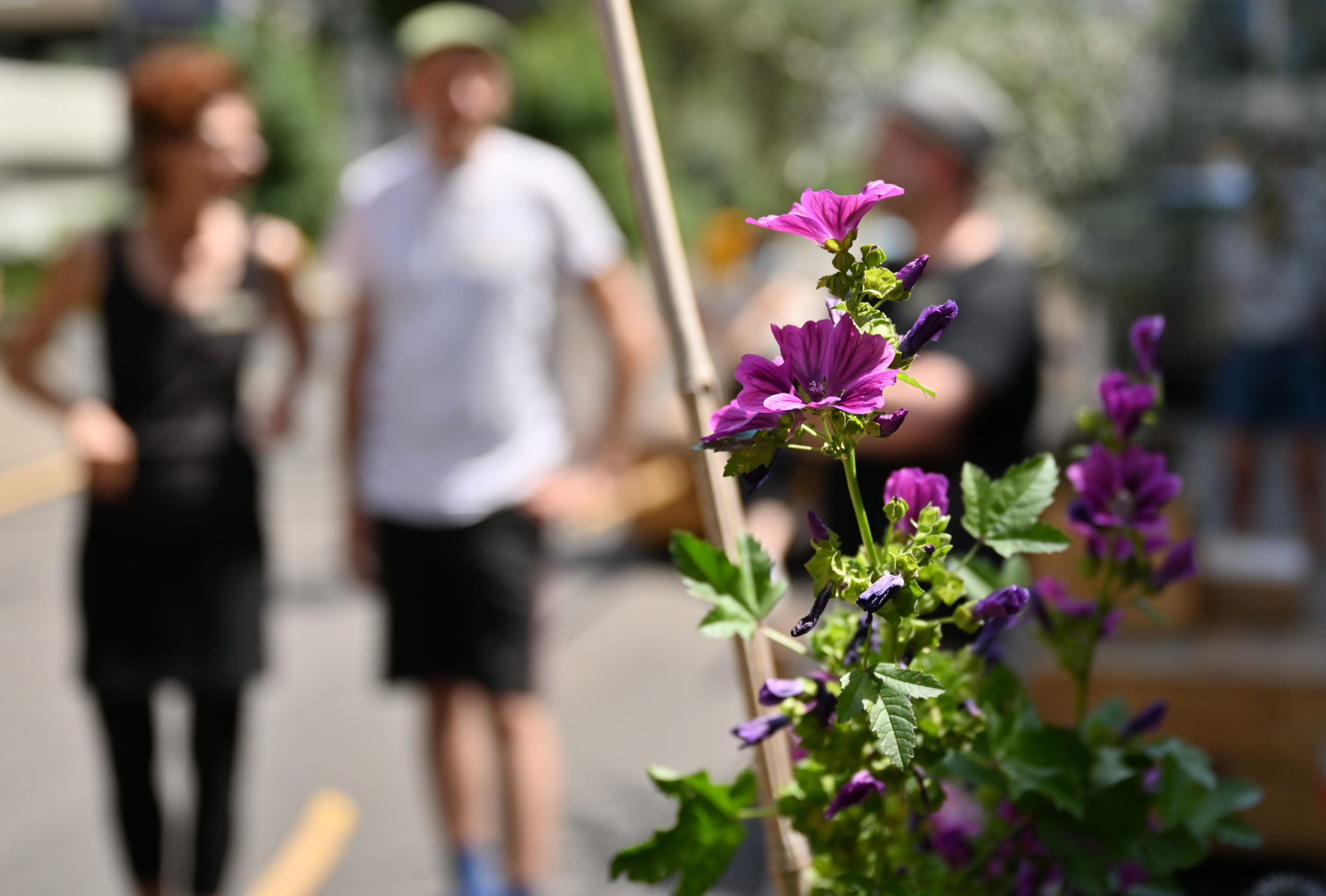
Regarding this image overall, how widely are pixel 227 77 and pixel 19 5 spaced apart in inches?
1173

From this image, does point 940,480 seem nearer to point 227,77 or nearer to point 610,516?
point 227,77

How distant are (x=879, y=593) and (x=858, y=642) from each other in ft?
0.38

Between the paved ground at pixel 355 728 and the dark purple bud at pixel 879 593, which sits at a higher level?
the dark purple bud at pixel 879 593

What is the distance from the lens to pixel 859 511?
0.76m

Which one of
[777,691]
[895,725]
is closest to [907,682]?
[895,725]

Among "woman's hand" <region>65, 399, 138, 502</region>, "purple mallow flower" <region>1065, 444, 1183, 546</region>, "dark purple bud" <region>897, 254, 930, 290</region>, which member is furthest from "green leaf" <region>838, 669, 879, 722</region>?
"woman's hand" <region>65, 399, 138, 502</region>

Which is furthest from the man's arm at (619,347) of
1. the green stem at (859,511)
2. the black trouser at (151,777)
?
the green stem at (859,511)

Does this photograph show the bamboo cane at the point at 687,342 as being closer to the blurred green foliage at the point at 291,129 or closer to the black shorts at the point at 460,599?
the black shorts at the point at 460,599

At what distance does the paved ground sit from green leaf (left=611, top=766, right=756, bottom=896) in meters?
2.27

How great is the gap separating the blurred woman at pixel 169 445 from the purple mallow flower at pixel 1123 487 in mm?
2044

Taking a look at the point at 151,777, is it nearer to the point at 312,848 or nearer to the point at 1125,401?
the point at 312,848

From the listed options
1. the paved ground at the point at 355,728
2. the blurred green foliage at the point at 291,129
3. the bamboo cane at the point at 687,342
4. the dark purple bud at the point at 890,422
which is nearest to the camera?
the dark purple bud at the point at 890,422

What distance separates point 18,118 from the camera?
27.1 metres

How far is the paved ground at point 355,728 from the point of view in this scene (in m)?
3.64
